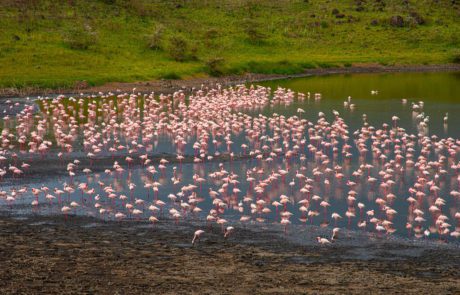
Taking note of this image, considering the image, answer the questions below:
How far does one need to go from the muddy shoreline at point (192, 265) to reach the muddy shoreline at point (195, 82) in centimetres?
3577

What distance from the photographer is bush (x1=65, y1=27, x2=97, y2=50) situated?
7175 cm

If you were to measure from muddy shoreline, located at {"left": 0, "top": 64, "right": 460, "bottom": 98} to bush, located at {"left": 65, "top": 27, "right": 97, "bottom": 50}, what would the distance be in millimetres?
10123

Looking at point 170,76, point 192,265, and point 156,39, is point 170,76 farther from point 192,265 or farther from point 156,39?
point 192,265

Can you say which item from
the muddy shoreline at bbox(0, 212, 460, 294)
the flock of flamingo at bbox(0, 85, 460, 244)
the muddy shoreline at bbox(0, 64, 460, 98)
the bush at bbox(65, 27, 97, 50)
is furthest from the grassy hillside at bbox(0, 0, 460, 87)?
the muddy shoreline at bbox(0, 212, 460, 294)

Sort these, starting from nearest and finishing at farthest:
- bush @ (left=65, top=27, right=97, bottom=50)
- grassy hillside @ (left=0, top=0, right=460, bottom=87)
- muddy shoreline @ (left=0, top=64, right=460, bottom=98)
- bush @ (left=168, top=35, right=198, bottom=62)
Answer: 1. muddy shoreline @ (left=0, top=64, right=460, bottom=98)
2. grassy hillside @ (left=0, top=0, right=460, bottom=87)
3. bush @ (left=65, top=27, right=97, bottom=50)
4. bush @ (left=168, top=35, right=198, bottom=62)

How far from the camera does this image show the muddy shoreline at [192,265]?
62.4ft

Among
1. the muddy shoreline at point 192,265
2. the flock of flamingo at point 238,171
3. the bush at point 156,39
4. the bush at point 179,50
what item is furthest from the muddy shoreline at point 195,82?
the muddy shoreline at point 192,265

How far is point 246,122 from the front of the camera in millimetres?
44344

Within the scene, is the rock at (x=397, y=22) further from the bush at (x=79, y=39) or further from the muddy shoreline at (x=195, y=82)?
the bush at (x=79, y=39)

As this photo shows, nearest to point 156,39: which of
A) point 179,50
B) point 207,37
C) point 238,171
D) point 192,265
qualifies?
point 179,50

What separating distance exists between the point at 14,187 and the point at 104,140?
28.5ft

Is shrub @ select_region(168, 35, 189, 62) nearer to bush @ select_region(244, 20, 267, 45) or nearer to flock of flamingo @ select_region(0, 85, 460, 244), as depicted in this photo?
bush @ select_region(244, 20, 267, 45)

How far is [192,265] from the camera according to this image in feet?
68.0

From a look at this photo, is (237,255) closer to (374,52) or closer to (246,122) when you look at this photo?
(246,122)
